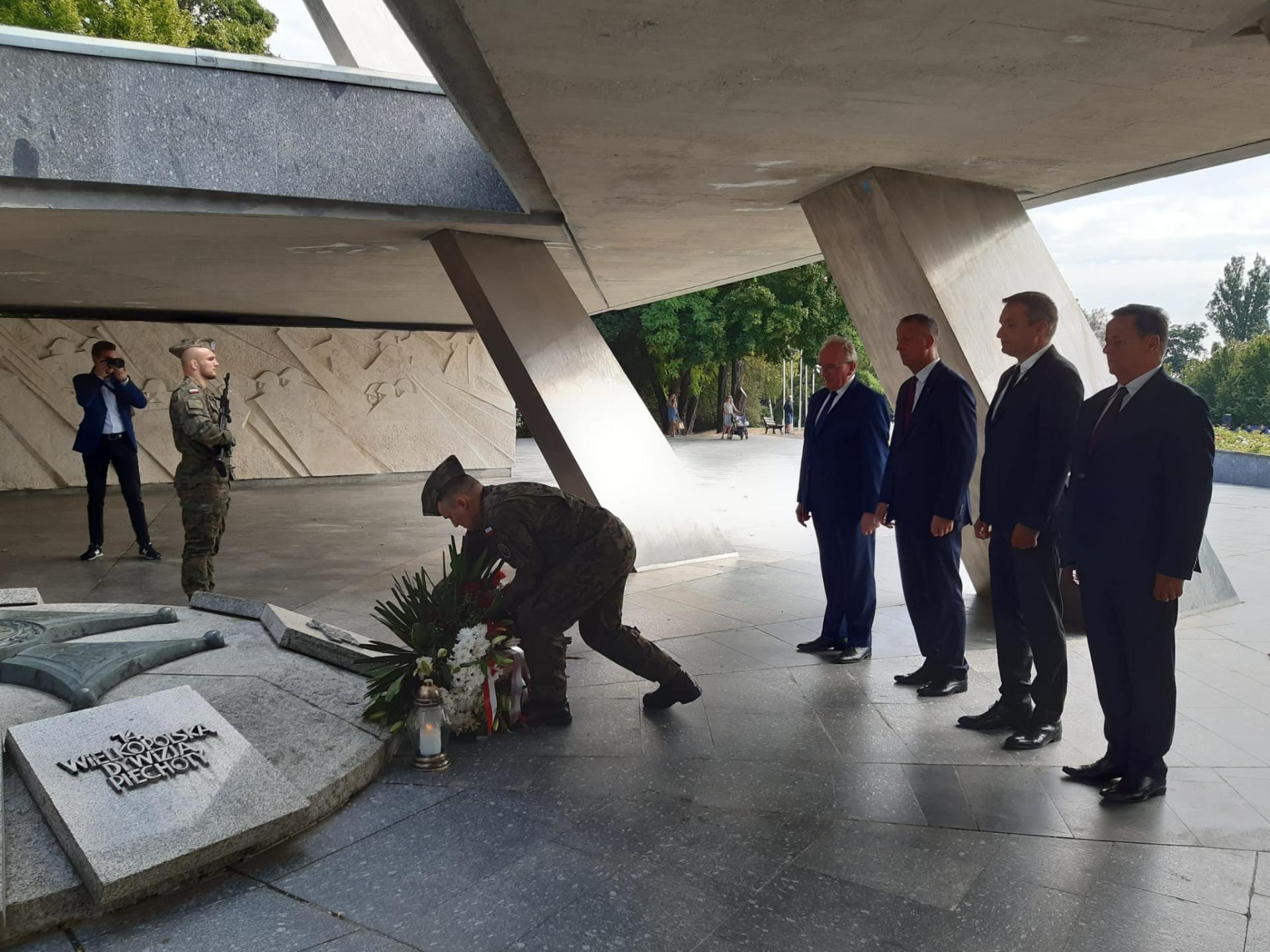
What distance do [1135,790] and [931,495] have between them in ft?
5.30

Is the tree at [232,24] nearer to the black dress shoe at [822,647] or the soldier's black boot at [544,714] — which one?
the black dress shoe at [822,647]

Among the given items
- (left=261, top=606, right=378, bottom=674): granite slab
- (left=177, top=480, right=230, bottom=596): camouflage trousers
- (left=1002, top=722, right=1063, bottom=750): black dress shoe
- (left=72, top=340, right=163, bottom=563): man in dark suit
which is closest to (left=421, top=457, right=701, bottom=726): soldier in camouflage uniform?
(left=261, top=606, right=378, bottom=674): granite slab

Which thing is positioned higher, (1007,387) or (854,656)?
(1007,387)

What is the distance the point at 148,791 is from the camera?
10.1 ft

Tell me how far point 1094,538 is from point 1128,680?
536 millimetres

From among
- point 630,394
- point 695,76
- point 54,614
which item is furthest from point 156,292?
point 695,76

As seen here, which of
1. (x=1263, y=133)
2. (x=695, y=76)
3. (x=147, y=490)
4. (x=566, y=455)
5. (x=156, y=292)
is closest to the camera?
(x=695, y=76)

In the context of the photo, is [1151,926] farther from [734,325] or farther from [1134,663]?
[734,325]

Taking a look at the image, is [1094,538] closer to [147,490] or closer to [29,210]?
[29,210]

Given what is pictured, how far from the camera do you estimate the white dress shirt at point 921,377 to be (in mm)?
4664

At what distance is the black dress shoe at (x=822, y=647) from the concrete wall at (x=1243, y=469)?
44.0ft

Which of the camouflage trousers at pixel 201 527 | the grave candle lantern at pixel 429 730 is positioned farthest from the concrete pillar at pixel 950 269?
the camouflage trousers at pixel 201 527

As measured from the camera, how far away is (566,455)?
26.3 ft

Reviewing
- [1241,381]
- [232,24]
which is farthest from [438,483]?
[1241,381]
